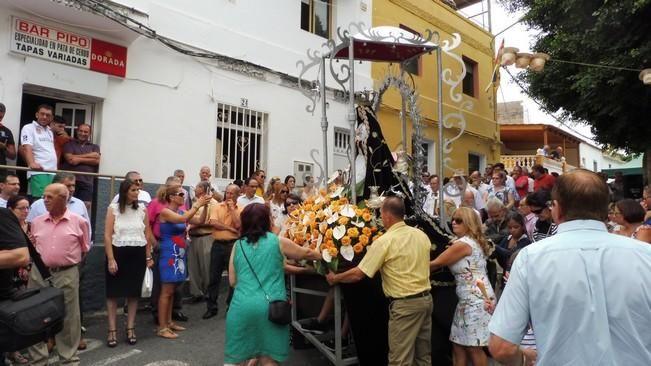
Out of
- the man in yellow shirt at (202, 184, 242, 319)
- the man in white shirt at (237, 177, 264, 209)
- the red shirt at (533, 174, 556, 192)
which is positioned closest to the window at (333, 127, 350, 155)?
the man in white shirt at (237, 177, 264, 209)

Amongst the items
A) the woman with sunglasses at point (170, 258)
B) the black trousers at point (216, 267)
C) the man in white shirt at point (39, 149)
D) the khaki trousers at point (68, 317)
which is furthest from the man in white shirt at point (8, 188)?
the black trousers at point (216, 267)

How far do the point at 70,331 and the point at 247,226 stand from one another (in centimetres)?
214

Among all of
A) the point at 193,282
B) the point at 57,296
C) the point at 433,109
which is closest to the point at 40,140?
the point at 193,282

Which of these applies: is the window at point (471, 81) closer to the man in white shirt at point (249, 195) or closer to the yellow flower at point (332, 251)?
the man in white shirt at point (249, 195)

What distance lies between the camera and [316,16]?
10852mm

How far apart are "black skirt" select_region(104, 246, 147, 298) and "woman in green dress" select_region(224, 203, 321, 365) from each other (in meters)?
1.94

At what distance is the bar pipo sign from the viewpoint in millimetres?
6387

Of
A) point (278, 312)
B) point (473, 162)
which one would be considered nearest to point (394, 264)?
point (278, 312)

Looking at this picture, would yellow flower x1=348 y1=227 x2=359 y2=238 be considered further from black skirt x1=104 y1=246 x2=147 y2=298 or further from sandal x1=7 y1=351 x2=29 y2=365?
sandal x1=7 y1=351 x2=29 y2=365

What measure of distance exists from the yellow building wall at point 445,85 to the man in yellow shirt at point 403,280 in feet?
22.7

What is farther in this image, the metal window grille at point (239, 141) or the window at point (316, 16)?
the window at point (316, 16)

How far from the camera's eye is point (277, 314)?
10.8 ft

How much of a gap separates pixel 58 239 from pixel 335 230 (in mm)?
2526

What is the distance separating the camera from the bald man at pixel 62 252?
4.24m
